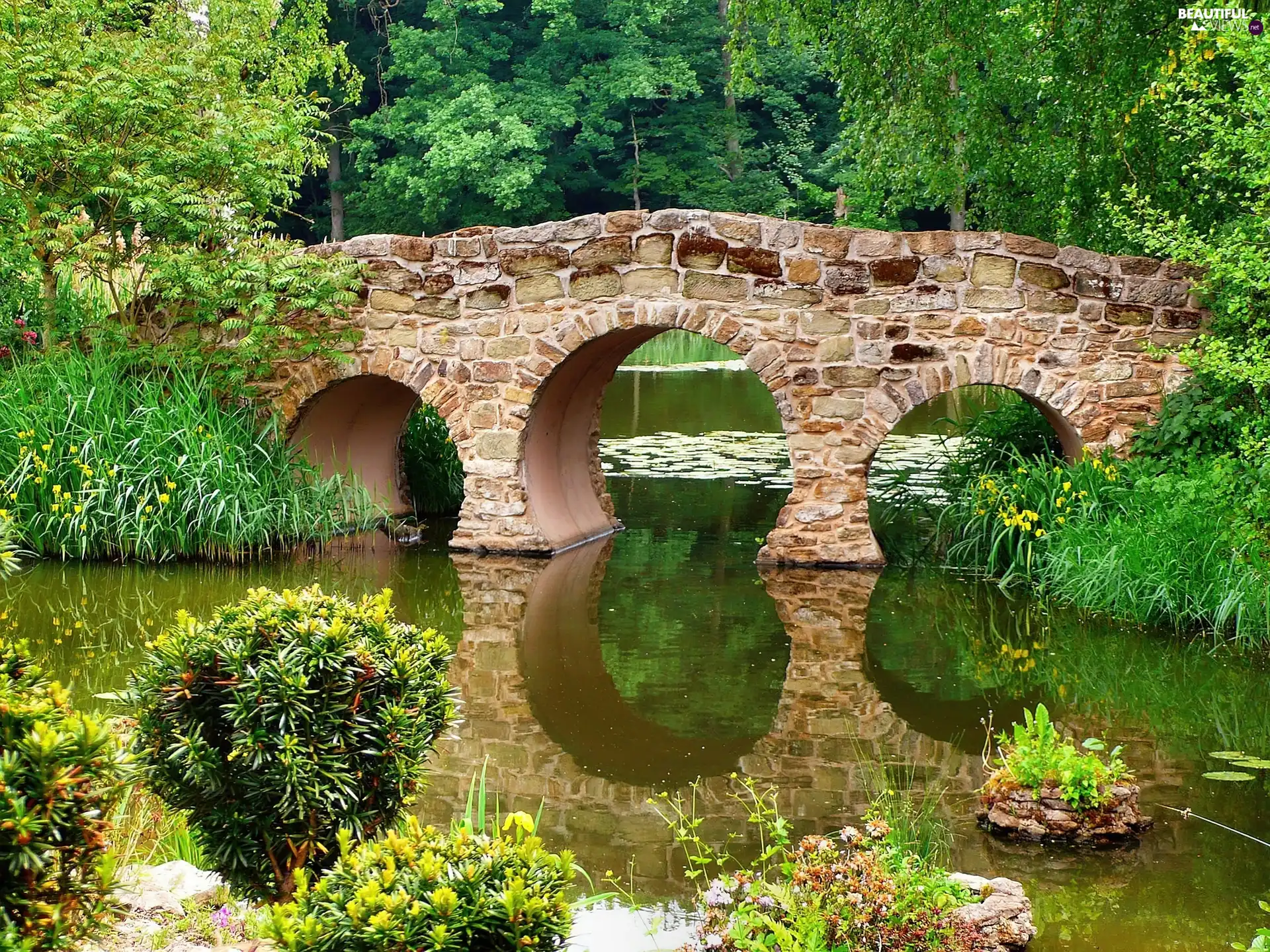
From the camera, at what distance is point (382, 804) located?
350 cm

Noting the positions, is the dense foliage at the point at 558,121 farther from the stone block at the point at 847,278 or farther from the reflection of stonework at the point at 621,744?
the reflection of stonework at the point at 621,744

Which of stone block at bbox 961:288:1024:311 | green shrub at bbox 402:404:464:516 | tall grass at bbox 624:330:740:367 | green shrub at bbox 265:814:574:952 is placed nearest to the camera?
green shrub at bbox 265:814:574:952

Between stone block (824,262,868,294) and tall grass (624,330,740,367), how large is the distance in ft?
59.7

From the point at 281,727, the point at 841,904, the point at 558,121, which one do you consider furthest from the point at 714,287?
the point at 558,121

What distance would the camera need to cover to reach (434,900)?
8.81ft

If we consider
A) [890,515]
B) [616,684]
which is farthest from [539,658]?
[890,515]

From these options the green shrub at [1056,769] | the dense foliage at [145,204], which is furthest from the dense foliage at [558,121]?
the green shrub at [1056,769]

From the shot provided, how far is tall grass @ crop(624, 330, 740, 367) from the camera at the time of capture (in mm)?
28656

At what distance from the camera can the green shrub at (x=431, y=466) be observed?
12.7 meters

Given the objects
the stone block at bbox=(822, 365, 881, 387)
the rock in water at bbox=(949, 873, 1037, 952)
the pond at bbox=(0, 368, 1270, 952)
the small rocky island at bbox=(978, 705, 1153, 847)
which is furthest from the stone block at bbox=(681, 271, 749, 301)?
the rock in water at bbox=(949, 873, 1037, 952)

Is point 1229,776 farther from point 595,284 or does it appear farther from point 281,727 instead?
point 595,284

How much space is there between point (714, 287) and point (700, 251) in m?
0.28

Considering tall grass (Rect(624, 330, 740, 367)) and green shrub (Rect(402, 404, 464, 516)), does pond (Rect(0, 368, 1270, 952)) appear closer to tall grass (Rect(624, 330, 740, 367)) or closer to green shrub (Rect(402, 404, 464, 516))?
green shrub (Rect(402, 404, 464, 516))

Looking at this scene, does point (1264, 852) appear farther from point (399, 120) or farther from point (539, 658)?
point (399, 120)
